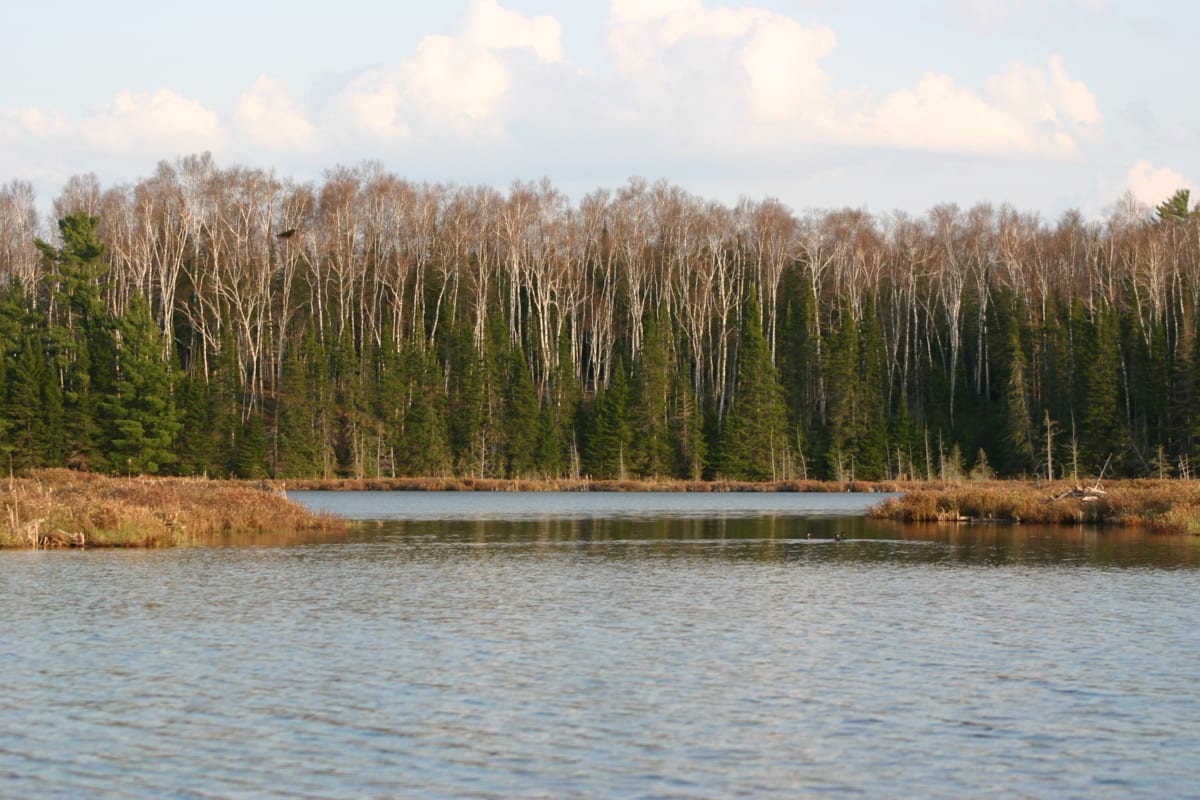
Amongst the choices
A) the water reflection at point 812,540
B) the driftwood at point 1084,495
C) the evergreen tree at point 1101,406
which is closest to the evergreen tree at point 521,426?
the evergreen tree at point 1101,406

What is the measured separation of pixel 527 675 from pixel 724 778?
558cm

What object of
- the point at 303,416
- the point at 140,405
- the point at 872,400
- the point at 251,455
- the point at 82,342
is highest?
the point at 82,342

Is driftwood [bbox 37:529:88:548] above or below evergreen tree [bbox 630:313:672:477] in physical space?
below

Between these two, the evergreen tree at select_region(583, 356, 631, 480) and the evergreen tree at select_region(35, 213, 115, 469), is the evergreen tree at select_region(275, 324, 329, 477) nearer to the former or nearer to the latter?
the evergreen tree at select_region(35, 213, 115, 469)

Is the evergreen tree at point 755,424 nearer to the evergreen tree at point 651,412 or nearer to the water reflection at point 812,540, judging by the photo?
the evergreen tree at point 651,412

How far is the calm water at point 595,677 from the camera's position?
13125 mm

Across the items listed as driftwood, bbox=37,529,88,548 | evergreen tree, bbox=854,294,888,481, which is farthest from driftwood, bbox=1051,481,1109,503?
evergreen tree, bbox=854,294,888,481

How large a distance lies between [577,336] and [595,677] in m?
88.4

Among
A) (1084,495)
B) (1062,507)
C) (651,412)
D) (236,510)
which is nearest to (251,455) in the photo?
(651,412)

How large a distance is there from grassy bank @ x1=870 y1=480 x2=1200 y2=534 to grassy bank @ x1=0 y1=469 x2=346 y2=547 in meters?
21.6

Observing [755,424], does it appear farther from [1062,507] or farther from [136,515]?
[136,515]

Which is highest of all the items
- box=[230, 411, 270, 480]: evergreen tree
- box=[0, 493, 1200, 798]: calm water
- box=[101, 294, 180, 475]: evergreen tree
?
box=[101, 294, 180, 475]: evergreen tree

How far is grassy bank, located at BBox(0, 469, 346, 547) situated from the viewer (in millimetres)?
34594

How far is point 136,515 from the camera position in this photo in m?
36.5
